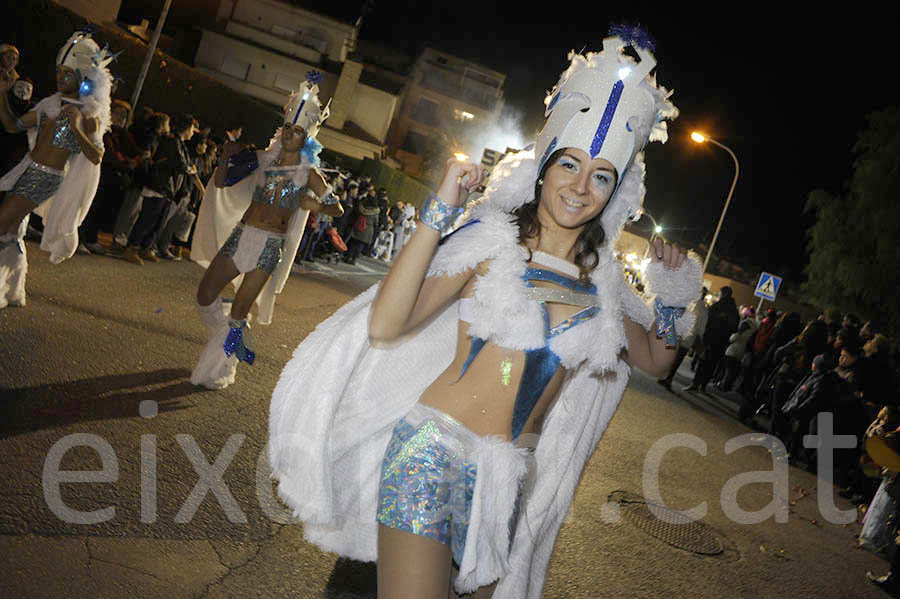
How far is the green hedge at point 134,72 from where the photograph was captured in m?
10.4

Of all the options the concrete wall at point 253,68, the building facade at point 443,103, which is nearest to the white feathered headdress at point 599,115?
the concrete wall at point 253,68

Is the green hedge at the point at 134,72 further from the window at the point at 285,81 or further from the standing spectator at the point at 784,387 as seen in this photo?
the window at the point at 285,81

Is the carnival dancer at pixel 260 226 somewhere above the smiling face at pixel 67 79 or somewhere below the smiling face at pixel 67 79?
below

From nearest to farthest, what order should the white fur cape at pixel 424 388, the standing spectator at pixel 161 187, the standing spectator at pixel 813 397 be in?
the white fur cape at pixel 424 388, the standing spectator at pixel 813 397, the standing spectator at pixel 161 187

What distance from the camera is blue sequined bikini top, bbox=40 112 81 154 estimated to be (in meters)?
5.93

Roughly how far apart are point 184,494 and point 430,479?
86.6 inches

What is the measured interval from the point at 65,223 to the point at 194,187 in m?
4.50

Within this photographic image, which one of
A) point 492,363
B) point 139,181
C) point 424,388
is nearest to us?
point 492,363

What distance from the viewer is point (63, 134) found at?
5.98 m

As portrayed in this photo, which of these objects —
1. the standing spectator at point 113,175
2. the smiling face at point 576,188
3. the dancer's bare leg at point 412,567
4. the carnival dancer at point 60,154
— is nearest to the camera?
the dancer's bare leg at point 412,567

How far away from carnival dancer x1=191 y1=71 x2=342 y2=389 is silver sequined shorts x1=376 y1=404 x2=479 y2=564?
138 inches

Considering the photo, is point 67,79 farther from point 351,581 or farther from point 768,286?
point 768,286

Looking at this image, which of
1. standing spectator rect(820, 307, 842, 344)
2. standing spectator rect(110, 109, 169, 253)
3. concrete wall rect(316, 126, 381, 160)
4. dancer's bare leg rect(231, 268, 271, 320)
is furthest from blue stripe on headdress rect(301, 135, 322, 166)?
concrete wall rect(316, 126, 381, 160)

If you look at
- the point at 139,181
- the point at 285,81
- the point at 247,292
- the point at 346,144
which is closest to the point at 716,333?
the point at 247,292
